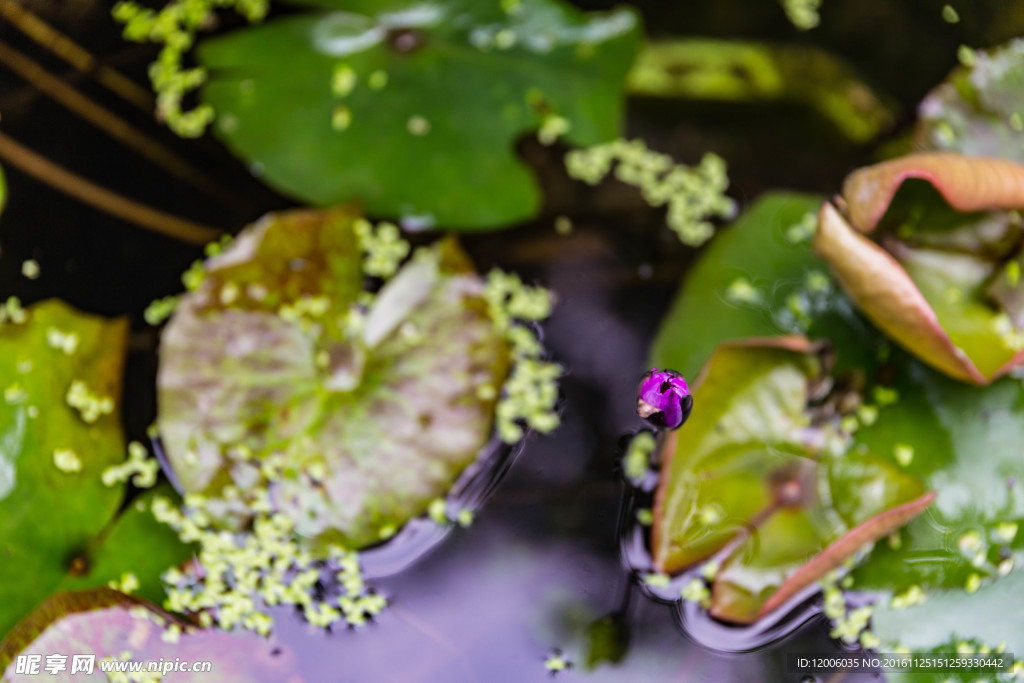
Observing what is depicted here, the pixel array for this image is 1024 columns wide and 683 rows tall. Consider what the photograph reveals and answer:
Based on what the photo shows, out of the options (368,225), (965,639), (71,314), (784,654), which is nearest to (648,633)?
(784,654)

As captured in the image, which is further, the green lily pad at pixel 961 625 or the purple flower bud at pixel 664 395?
the green lily pad at pixel 961 625

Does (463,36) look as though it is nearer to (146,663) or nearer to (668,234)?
(668,234)

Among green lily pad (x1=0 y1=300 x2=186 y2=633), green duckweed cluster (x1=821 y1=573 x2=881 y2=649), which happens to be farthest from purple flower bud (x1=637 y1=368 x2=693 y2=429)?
green lily pad (x1=0 y1=300 x2=186 y2=633)

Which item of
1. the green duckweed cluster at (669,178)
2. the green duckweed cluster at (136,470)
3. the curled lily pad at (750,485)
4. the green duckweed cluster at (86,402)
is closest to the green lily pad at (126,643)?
the green duckweed cluster at (136,470)

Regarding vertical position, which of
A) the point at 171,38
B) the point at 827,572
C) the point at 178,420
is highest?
the point at 171,38

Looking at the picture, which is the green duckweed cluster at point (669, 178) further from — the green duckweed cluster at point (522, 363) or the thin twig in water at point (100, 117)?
the thin twig in water at point (100, 117)

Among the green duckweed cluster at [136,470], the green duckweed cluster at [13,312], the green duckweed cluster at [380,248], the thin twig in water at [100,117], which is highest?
the thin twig in water at [100,117]

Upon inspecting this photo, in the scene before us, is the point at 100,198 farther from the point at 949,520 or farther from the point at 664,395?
the point at 949,520
